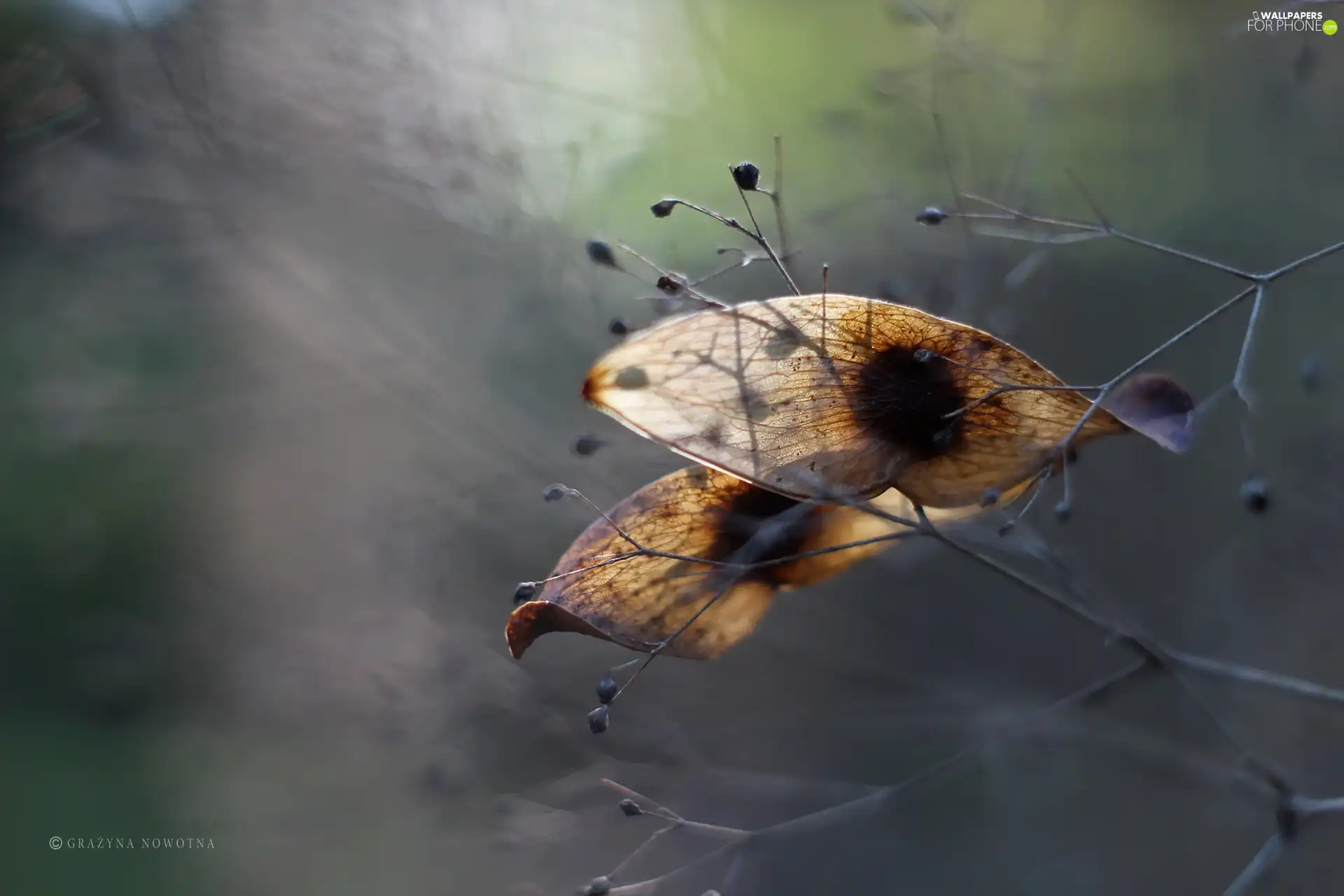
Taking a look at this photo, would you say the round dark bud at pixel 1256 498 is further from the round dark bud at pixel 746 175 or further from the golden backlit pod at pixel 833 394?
the round dark bud at pixel 746 175

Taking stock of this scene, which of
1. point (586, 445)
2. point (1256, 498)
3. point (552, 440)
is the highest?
point (552, 440)

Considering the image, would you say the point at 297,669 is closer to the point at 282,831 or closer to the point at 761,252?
the point at 282,831

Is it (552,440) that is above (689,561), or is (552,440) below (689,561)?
above

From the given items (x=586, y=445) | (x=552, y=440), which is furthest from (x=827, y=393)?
(x=552, y=440)

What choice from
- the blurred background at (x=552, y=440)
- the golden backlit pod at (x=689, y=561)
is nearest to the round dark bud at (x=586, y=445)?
the golden backlit pod at (x=689, y=561)

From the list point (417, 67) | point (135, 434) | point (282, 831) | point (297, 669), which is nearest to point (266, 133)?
point (417, 67)

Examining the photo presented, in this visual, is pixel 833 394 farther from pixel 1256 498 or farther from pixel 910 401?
pixel 1256 498
